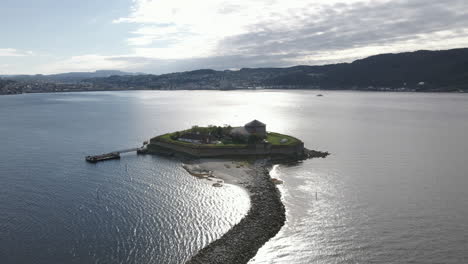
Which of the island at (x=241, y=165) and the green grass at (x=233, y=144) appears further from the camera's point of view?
the green grass at (x=233, y=144)

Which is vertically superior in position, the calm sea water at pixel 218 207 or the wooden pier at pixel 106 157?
the wooden pier at pixel 106 157

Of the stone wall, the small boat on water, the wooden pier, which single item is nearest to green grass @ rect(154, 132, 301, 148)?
the stone wall

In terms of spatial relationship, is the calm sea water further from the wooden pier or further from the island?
the wooden pier

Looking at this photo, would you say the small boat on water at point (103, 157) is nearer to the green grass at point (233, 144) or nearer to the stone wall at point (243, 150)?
the green grass at point (233, 144)

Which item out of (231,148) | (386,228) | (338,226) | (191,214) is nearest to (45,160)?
(231,148)

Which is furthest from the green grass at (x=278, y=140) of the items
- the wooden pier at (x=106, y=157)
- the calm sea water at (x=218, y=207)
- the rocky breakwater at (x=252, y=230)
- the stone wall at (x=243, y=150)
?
the wooden pier at (x=106, y=157)

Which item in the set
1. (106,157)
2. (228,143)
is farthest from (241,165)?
(106,157)

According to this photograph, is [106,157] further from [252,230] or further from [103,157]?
[252,230]

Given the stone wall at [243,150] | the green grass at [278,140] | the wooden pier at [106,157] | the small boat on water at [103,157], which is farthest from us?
the green grass at [278,140]
